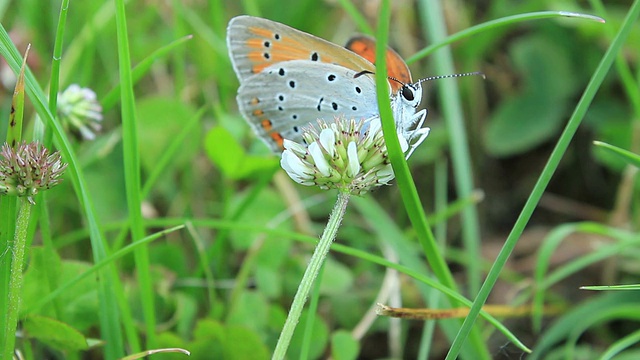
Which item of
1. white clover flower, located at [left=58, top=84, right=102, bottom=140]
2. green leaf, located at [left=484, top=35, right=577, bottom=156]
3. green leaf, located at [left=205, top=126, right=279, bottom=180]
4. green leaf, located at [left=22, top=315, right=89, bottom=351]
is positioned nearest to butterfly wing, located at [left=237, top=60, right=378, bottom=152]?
green leaf, located at [left=205, top=126, right=279, bottom=180]

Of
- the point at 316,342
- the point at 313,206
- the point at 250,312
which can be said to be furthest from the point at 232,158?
the point at 313,206

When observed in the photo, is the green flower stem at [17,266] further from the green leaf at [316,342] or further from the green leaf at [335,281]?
the green leaf at [335,281]

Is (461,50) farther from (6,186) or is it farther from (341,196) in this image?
(6,186)

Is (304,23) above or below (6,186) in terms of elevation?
above

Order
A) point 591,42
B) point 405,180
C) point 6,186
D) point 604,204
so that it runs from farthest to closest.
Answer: point 591,42 → point 604,204 → point 405,180 → point 6,186

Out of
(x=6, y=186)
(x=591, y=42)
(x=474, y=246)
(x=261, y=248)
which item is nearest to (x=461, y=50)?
(x=591, y=42)

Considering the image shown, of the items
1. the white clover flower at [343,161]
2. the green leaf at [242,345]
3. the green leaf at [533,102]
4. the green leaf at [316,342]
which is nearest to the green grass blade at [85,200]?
the green leaf at [242,345]

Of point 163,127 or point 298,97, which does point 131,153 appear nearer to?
point 298,97
